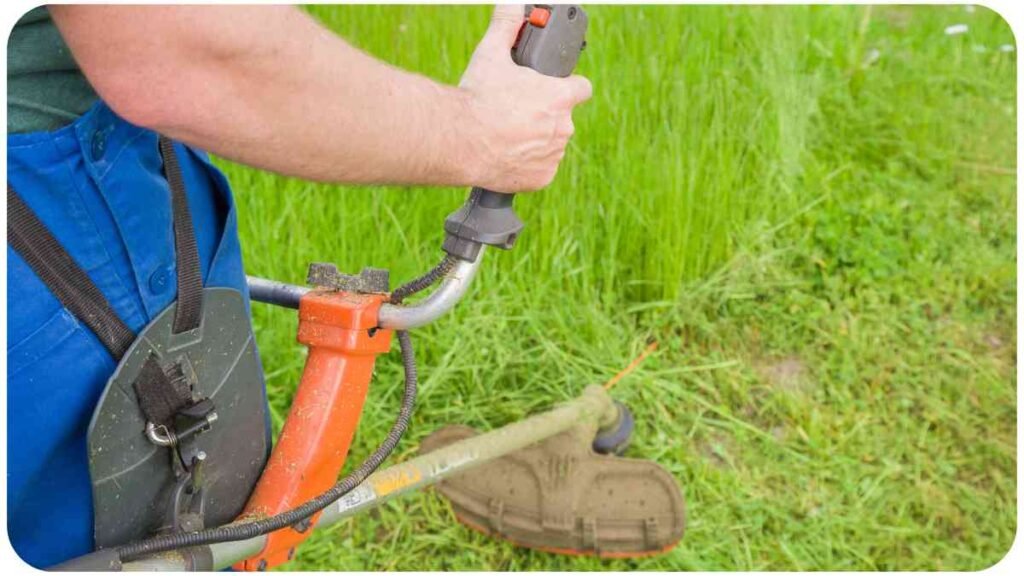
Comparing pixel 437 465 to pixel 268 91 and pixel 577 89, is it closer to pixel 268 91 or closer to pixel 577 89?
pixel 577 89

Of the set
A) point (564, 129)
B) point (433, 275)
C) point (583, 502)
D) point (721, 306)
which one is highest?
point (564, 129)

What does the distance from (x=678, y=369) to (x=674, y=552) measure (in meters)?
0.52

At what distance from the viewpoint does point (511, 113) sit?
153 centimetres

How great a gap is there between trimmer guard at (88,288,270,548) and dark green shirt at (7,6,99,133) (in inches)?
11.4

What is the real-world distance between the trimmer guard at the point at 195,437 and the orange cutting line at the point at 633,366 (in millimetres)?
1234

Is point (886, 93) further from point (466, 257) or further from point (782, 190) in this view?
point (466, 257)

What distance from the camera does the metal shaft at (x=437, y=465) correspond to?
1.65 m

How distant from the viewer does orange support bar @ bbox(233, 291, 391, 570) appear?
5.65ft

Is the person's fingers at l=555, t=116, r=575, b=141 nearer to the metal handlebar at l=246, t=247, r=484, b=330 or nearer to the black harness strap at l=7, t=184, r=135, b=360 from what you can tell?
the metal handlebar at l=246, t=247, r=484, b=330

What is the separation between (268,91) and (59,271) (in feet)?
1.17

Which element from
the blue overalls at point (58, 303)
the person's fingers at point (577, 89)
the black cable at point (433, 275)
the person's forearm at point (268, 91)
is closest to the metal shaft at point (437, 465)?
the blue overalls at point (58, 303)

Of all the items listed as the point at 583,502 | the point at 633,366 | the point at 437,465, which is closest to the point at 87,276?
the point at 437,465

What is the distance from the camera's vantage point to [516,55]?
1610 millimetres

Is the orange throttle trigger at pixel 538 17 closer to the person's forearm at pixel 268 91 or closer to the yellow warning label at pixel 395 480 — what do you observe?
the person's forearm at pixel 268 91
